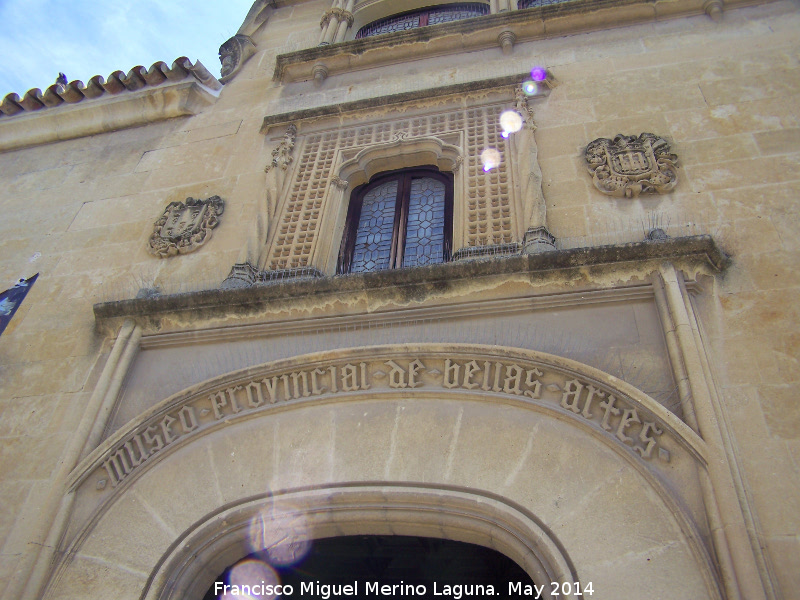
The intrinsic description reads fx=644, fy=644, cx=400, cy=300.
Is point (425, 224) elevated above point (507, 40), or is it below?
below

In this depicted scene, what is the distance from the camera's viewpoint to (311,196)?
18.7ft

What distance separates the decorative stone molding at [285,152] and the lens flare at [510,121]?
1.99 m

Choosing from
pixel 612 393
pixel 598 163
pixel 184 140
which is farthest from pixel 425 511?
pixel 184 140

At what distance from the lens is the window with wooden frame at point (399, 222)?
5.28 m

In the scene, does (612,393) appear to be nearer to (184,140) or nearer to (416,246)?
(416,246)

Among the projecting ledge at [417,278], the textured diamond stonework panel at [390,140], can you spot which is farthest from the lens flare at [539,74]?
the projecting ledge at [417,278]

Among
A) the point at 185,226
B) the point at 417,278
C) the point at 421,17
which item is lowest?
the point at 417,278

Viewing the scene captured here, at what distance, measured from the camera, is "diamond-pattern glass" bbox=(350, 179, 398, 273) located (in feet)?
17.5

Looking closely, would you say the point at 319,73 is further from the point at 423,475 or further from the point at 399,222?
the point at 423,475

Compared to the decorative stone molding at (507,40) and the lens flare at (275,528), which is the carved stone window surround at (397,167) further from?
the lens flare at (275,528)

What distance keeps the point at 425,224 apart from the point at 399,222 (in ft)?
0.76

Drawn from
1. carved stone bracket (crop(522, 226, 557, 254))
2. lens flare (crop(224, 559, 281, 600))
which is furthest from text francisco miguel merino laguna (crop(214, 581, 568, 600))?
carved stone bracket (crop(522, 226, 557, 254))

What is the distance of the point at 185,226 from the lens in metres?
5.68

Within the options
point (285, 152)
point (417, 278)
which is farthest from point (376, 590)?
point (285, 152)
